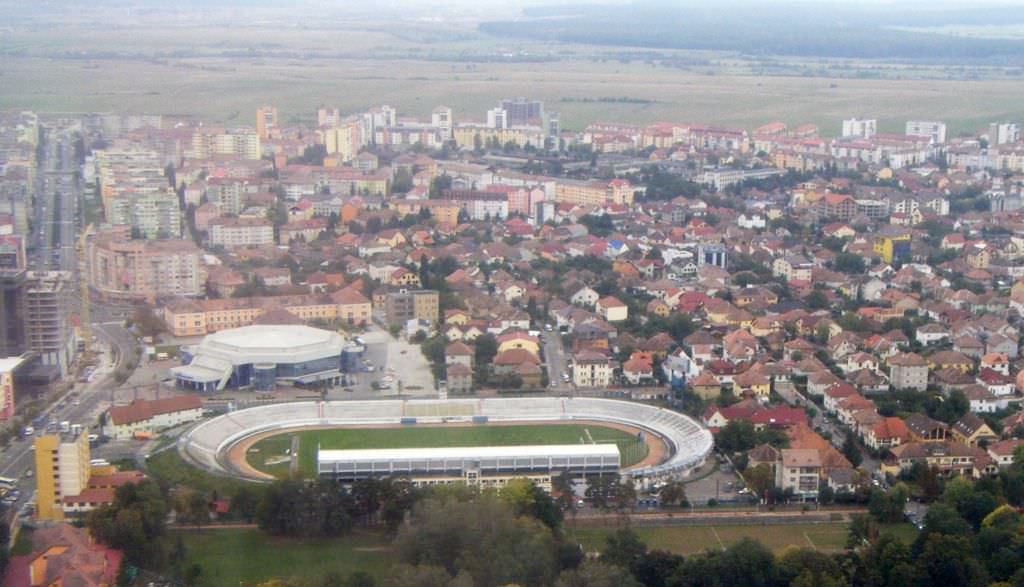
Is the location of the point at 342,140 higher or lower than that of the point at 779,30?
lower

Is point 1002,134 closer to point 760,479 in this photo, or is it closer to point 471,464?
point 760,479

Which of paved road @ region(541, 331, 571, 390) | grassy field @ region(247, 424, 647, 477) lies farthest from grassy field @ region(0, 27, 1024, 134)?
grassy field @ region(247, 424, 647, 477)

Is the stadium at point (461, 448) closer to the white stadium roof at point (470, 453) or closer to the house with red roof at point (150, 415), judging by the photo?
the white stadium roof at point (470, 453)

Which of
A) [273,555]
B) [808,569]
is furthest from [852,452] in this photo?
[273,555]

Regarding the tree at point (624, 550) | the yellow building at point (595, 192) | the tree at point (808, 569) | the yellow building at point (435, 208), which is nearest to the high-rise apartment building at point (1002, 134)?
the yellow building at point (595, 192)

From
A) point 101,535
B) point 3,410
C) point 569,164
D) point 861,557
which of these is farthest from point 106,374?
point 569,164
